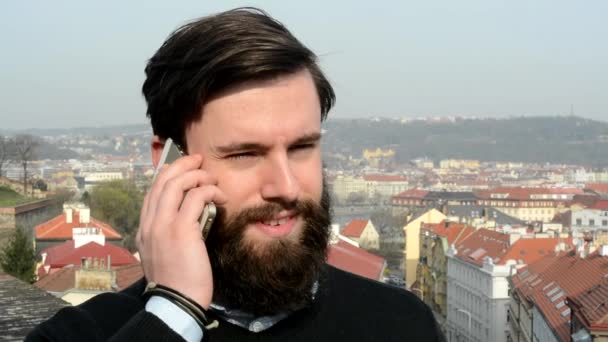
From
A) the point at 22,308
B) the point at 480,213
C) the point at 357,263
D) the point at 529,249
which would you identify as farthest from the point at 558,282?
the point at 480,213

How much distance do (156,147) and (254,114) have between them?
227 millimetres

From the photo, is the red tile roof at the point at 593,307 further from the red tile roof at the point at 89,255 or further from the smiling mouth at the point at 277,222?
the smiling mouth at the point at 277,222

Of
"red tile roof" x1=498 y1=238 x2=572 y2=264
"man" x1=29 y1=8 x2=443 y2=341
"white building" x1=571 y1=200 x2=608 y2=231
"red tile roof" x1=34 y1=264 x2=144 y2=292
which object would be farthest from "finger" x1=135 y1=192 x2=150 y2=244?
"white building" x1=571 y1=200 x2=608 y2=231

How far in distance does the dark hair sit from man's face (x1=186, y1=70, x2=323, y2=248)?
23 millimetres

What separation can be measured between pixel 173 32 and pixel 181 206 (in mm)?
339

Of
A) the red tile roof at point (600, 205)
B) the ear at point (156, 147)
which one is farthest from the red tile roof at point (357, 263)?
the red tile roof at point (600, 205)

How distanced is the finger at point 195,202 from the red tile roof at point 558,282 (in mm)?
20931

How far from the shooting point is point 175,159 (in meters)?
1.74

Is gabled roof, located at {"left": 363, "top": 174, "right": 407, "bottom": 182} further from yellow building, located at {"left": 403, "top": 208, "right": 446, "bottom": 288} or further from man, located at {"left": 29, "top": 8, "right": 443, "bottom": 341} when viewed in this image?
man, located at {"left": 29, "top": 8, "right": 443, "bottom": 341}

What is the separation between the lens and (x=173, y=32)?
5.96ft

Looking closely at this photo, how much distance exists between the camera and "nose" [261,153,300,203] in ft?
5.64

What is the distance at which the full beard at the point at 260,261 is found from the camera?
5.68 ft

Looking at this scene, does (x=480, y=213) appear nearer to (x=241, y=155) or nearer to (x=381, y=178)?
(x=241, y=155)

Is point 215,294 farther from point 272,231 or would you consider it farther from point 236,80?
point 236,80
